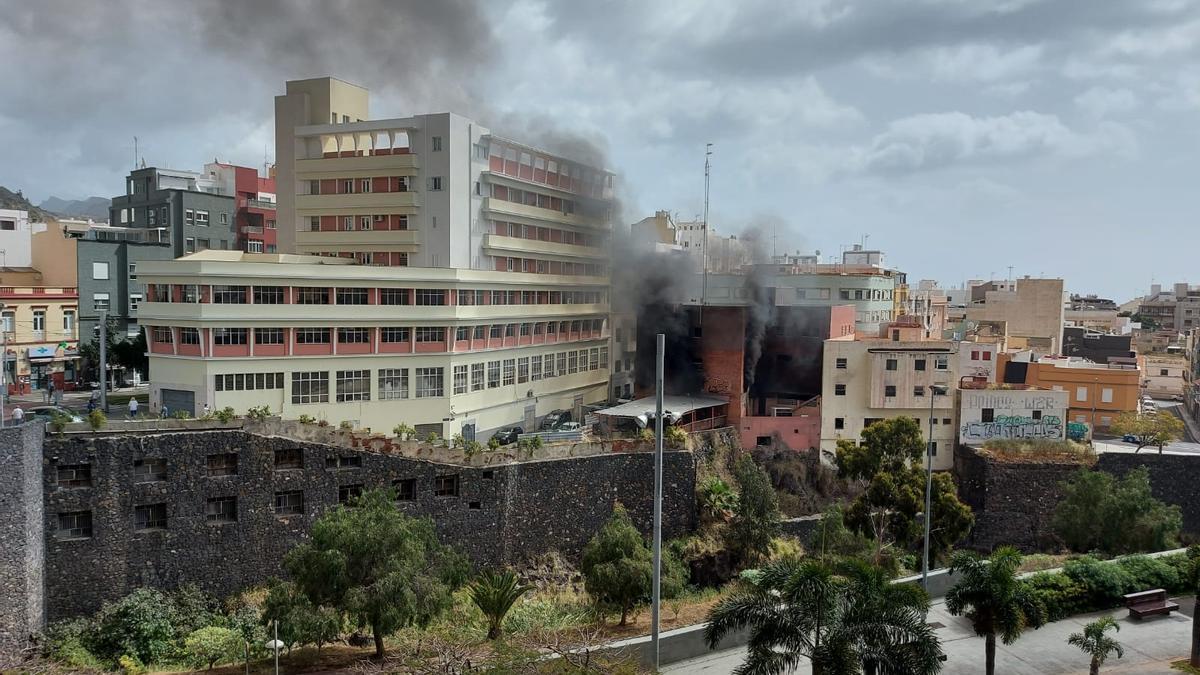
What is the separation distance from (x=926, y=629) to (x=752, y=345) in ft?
99.6

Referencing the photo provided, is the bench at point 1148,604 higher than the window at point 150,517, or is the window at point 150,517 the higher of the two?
the window at point 150,517

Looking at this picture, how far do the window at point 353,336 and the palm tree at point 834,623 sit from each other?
22.4 metres

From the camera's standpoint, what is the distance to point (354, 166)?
4122 centimetres

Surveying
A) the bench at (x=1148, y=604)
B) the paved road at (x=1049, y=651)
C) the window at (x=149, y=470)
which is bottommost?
the paved road at (x=1049, y=651)

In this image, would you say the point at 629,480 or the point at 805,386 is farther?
the point at 805,386

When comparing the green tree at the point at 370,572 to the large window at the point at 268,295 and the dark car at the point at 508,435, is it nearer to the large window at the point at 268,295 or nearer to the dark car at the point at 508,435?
the large window at the point at 268,295

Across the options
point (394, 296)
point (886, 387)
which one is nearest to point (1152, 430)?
point (886, 387)

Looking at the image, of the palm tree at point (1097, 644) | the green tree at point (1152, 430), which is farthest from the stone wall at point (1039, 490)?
the palm tree at point (1097, 644)

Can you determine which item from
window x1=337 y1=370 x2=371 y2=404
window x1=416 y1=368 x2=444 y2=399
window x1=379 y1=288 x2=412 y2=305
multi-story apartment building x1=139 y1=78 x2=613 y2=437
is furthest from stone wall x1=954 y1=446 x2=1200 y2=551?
window x1=337 y1=370 x2=371 y2=404

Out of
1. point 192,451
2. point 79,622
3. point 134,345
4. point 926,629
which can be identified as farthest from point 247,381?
point 926,629

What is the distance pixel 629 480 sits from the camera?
32719 millimetres

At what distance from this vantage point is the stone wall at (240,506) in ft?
78.5

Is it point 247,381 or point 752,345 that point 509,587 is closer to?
point 247,381

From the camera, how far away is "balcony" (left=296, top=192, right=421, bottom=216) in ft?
133
